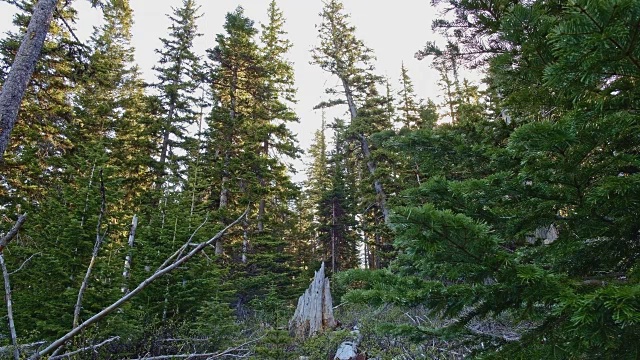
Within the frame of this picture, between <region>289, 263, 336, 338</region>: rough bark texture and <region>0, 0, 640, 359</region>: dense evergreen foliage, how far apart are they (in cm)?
107

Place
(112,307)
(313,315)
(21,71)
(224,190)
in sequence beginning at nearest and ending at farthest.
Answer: (112,307) < (21,71) < (313,315) < (224,190)

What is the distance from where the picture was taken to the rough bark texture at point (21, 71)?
20.6 ft

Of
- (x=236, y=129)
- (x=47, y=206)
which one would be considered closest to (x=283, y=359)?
(x=47, y=206)

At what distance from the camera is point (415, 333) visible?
9.71ft

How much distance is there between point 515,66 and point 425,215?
2216 mm

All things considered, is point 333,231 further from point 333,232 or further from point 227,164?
point 227,164

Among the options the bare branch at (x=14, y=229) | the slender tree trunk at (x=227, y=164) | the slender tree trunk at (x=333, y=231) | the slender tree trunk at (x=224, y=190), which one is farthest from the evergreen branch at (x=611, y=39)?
the slender tree trunk at (x=333, y=231)

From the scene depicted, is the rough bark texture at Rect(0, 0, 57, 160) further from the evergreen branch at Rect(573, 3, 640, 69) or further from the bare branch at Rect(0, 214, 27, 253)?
the evergreen branch at Rect(573, 3, 640, 69)

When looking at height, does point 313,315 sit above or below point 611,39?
below

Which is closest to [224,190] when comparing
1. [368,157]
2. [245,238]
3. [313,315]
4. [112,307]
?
[245,238]

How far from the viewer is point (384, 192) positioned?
1767cm

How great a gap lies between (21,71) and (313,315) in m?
9.43

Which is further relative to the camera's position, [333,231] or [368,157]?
[333,231]

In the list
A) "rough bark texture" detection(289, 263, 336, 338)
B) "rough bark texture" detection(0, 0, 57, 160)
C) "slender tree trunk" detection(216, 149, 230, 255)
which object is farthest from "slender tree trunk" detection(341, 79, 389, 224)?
"rough bark texture" detection(0, 0, 57, 160)
